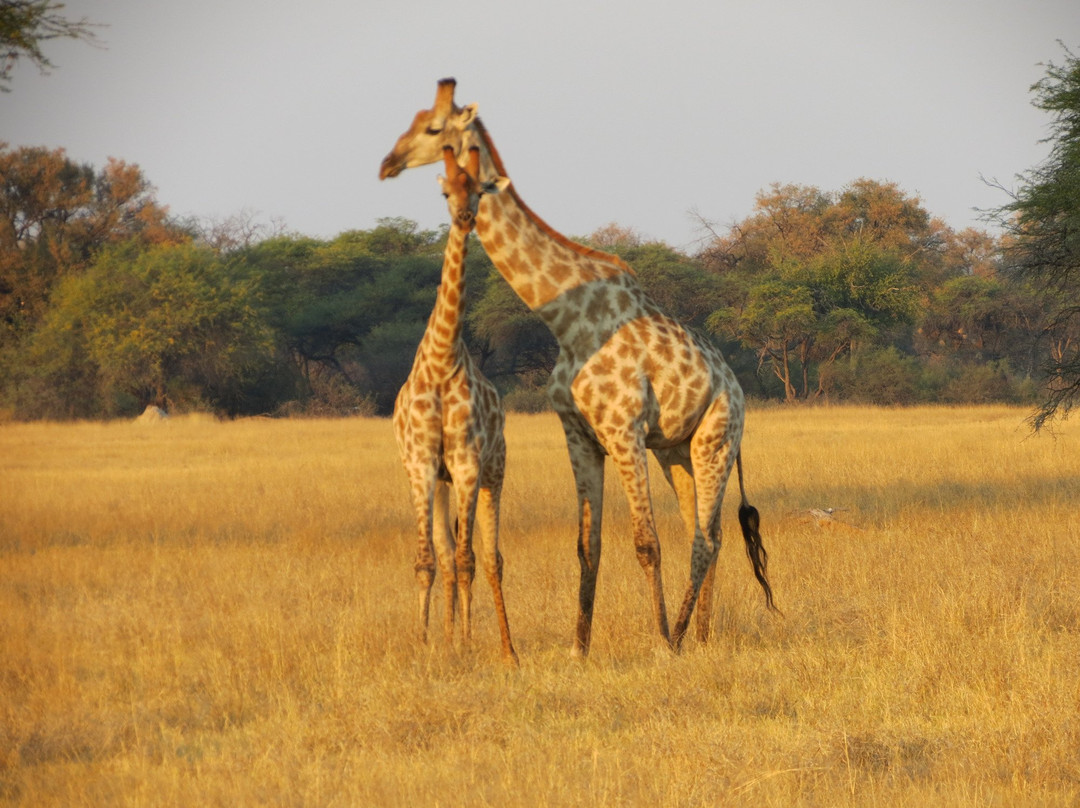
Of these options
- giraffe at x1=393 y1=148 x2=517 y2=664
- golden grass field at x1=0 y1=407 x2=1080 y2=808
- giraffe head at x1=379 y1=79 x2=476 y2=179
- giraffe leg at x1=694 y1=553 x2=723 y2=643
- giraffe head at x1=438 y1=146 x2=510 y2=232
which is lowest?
golden grass field at x1=0 y1=407 x2=1080 y2=808

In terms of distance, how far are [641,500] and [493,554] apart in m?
0.85

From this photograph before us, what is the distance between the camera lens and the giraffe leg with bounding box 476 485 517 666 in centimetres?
596

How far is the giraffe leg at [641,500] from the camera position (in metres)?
5.78


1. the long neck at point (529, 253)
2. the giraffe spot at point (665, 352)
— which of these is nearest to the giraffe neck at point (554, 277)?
the long neck at point (529, 253)

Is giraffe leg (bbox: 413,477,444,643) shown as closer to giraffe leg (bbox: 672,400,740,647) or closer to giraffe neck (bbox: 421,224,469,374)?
giraffe neck (bbox: 421,224,469,374)

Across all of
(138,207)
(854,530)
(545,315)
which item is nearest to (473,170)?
(545,315)

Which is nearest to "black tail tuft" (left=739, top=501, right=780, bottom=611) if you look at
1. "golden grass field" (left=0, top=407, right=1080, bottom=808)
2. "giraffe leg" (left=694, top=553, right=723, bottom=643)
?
"golden grass field" (left=0, top=407, right=1080, bottom=808)

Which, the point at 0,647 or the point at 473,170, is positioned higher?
the point at 473,170

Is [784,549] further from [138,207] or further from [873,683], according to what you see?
[138,207]

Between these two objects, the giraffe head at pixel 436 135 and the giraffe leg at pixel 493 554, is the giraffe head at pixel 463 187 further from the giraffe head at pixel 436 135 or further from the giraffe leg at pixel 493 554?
the giraffe leg at pixel 493 554

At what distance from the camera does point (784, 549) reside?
912 cm

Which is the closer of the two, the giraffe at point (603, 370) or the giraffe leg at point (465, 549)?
the giraffe at point (603, 370)

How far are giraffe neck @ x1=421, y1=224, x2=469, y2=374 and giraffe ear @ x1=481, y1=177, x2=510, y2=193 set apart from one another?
0.31 m

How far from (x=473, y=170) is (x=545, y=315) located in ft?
2.83
